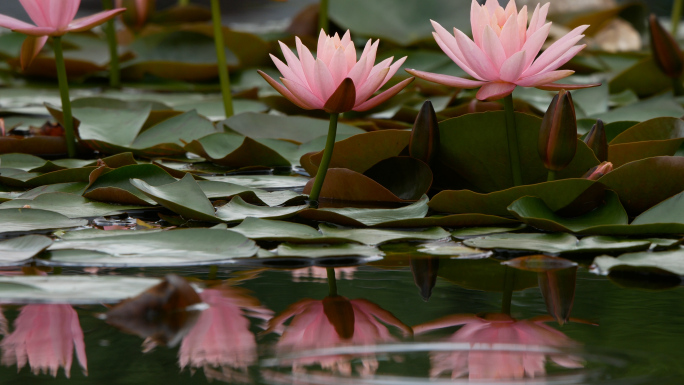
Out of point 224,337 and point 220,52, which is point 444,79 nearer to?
point 224,337

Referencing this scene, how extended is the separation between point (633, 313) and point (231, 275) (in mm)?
385

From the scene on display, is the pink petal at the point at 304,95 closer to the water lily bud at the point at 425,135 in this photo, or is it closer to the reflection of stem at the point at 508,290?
the water lily bud at the point at 425,135

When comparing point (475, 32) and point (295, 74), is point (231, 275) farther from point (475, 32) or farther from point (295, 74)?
point (475, 32)

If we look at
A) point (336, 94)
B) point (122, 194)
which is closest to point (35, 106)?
point (122, 194)

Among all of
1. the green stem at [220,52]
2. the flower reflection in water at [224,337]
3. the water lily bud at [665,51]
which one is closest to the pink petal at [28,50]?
the green stem at [220,52]

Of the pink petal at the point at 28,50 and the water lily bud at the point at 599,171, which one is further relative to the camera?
the pink petal at the point at 28,50

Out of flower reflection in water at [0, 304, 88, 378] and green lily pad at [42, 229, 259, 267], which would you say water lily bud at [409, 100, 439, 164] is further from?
flower reflection in water at [0, 304, 88, 378]

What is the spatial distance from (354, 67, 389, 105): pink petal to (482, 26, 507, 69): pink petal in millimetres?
124

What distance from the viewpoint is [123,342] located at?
0.54m

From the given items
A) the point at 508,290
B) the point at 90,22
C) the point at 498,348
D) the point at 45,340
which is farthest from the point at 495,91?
the point at 90,22

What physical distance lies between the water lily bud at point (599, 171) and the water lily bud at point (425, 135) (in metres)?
0.21

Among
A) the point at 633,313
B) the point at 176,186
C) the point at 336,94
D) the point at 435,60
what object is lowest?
the point at 633,313

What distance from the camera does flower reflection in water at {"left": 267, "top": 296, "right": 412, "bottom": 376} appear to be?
512 millimetres

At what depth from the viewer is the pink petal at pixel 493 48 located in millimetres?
826
